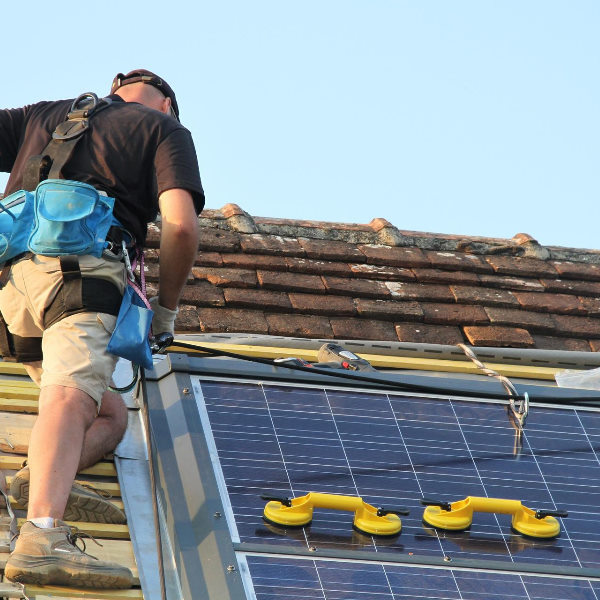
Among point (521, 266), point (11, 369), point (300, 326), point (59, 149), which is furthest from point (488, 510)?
point (521, 266)

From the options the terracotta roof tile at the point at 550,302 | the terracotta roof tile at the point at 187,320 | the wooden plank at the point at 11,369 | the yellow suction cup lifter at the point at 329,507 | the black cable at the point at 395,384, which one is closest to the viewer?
the yellow suction cup lifter at the point at 329,507

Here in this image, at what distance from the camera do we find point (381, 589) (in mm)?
3871

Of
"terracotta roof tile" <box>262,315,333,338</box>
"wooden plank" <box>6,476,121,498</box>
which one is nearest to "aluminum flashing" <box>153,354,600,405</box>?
"wooden plank" <box>6,476,121,498</box>

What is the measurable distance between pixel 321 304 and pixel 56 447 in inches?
136

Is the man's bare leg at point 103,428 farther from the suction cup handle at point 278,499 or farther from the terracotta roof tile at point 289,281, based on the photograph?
the terracotta roof tile at point 289,281

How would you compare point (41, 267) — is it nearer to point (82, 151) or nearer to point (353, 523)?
point (82, 151)

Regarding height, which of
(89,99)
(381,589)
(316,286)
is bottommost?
(381,589)

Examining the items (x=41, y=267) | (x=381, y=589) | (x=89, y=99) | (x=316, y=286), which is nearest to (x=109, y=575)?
(x=381, y=589)

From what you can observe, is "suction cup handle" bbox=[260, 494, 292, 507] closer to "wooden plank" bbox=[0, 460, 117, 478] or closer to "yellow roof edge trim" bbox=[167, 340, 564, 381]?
"wooden plank" bbox=[0, 460, 117, 478]

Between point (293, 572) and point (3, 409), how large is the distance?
175 cm

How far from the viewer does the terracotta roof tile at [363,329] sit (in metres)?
7.03

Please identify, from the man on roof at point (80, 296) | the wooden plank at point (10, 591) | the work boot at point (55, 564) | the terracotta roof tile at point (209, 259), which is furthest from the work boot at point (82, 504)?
the terracotta roof tile at point (209, 259)

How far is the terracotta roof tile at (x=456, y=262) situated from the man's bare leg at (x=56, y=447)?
429cm

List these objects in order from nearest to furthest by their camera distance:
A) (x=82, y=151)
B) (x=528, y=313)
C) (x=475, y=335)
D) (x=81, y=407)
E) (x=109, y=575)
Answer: (x=109, y=575) → (x=81, y=407) → (x=82, y=151) → (x=475, y=335) → (x=528, y=313)
